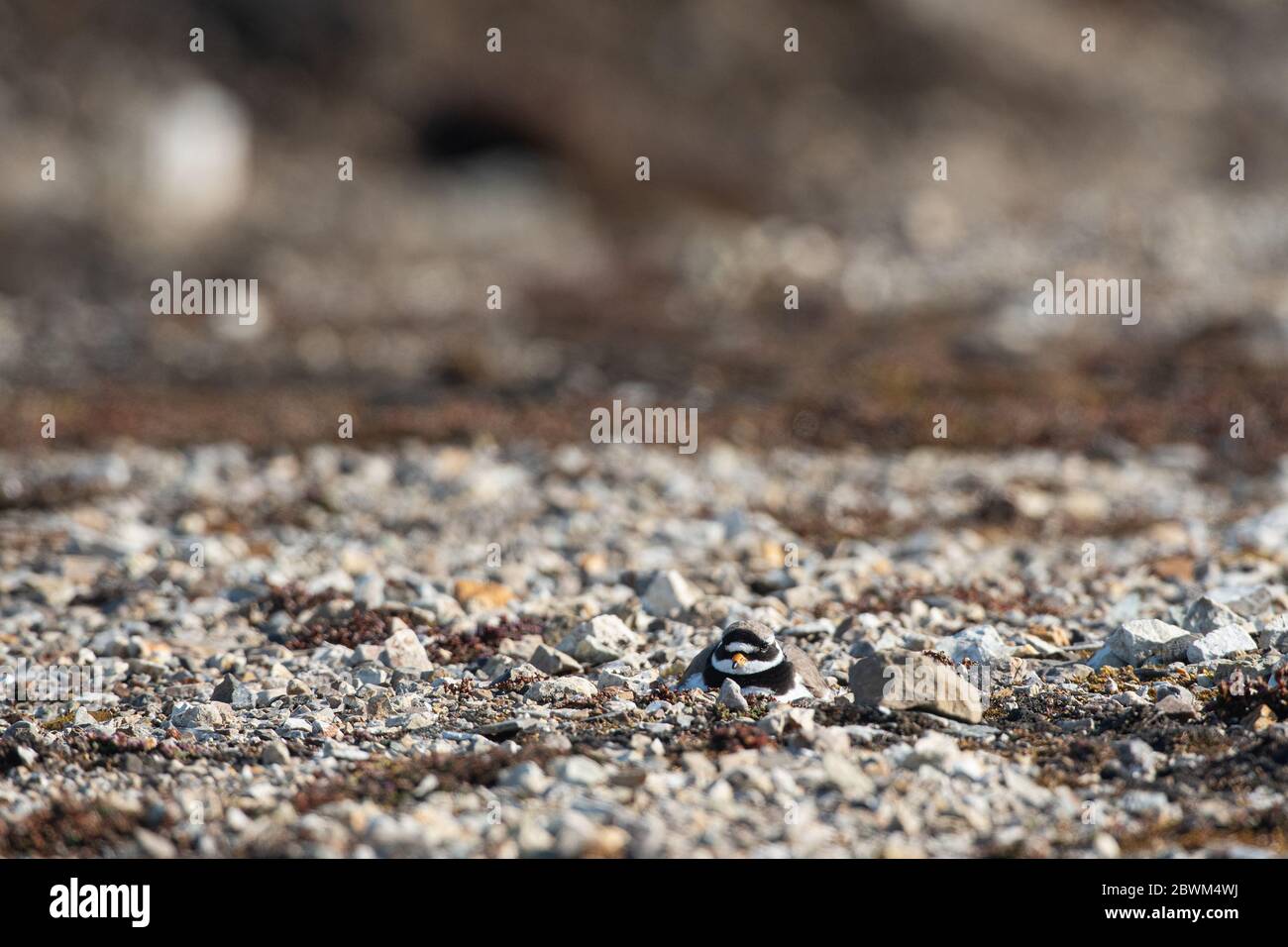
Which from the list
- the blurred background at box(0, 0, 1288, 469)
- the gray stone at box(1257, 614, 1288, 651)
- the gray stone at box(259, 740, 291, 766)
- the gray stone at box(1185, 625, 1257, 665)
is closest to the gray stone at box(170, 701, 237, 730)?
the gray stone at box(259, 740, 291, 766)

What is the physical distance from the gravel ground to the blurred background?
389 centimetres

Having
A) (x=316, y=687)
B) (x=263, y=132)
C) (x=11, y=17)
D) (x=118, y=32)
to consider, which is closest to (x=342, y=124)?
(x=263, y=132)

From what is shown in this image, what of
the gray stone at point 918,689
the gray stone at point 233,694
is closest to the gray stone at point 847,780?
the gray stone at point 918,689

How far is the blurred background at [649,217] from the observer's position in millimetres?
19219

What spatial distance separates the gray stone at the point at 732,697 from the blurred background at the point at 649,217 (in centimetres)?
1002

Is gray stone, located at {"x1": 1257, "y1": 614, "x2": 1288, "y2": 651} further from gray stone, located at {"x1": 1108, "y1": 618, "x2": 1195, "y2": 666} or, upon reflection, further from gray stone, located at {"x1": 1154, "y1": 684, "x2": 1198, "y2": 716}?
gray stone, located at {"x1": 1154, "y1": 684, "x2": 1198, "y2": 716}

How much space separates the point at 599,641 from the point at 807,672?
55.5 inches

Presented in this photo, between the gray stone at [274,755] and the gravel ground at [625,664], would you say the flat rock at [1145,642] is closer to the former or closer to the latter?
the gravel ground at [625,664]

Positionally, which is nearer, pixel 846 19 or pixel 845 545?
pixel 845 545

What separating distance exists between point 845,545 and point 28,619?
21.1 ft

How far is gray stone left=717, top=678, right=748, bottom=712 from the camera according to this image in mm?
6738

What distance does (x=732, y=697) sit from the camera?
6785 millimetres

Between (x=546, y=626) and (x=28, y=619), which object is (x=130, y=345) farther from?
(x=546, y=626)

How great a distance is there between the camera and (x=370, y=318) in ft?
97.2
